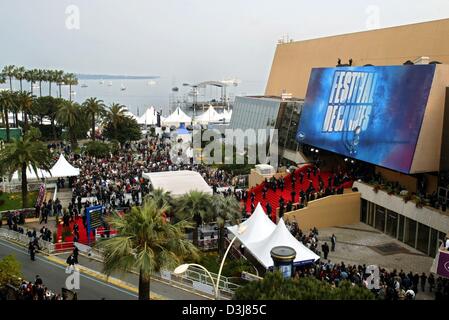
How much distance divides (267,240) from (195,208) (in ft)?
14.9

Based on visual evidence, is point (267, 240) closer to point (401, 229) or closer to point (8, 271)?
point (401, 229)

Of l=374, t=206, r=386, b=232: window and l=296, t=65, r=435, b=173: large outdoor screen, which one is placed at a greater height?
l=296, t=65, r=435, b=173: large outdoor screen

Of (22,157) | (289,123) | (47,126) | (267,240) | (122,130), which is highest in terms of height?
(289,123)

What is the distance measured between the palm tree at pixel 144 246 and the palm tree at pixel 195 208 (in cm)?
784

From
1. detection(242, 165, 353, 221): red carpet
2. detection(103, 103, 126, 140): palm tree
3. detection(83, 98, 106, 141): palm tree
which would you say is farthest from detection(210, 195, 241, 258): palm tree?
detection(83, 98, 106, 141): palm tree

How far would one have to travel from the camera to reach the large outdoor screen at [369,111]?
92.1ft

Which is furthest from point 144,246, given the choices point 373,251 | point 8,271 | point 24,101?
point 24,101

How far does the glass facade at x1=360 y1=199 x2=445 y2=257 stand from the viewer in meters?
26.1

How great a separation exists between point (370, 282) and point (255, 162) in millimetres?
28051

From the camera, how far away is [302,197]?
32.1 meters

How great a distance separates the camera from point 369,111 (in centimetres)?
3216

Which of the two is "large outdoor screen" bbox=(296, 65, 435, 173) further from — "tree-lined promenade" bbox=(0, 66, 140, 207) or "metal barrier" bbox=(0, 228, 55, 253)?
"tree-lined promenade" bbox=(0, 66, 140, 207)

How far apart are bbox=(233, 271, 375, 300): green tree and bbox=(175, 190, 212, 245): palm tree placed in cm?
1116

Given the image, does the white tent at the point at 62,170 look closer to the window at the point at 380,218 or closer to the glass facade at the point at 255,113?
the glass facade at the point at 255,113
